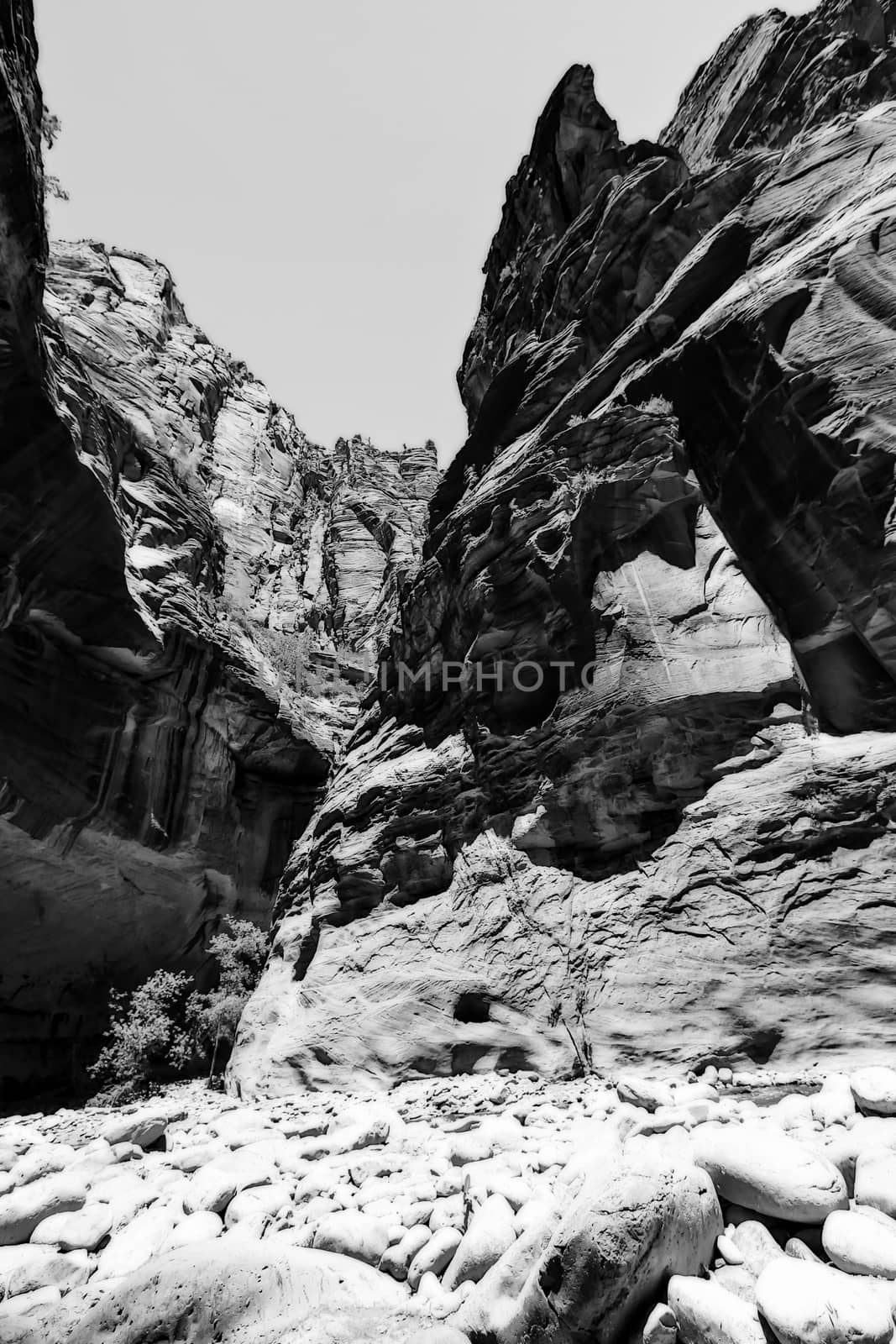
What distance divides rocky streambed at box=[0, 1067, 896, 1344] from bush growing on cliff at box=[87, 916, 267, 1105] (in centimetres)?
1042

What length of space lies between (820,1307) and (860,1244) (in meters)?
0.60

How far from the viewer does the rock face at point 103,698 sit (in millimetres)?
16984

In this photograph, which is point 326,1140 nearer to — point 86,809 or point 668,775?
point 668,775

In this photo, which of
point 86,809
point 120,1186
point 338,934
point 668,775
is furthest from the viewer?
point 86,809

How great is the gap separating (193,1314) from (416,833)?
11362 millimetres

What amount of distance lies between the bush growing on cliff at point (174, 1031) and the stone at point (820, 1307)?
1659cm

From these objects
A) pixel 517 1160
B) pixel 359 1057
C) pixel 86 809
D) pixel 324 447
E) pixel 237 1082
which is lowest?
pixel 237 1082

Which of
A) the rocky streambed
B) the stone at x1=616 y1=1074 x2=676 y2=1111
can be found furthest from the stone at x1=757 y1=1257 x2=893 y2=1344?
the stone at x1=616 y1=1074 x2=676 y2=1111

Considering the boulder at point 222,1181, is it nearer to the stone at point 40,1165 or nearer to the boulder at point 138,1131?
the boulder at point 138,1131

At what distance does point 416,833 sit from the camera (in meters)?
15.4

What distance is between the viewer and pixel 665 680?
11500 mm

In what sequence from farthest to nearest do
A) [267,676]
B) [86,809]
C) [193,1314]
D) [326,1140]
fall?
[267,676]
[86,809]
[326,1140]
[193,1314]

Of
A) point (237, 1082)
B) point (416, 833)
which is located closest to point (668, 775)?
point (416, 833)

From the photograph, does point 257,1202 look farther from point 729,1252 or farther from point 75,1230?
point 729,1252
